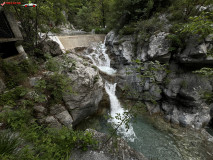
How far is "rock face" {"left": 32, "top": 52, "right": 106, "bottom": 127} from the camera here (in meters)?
4.38

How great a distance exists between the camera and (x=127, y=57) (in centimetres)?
973

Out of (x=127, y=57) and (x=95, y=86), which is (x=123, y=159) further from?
(x=127, y=57)

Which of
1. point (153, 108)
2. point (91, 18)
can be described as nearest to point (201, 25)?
point (153, 108)

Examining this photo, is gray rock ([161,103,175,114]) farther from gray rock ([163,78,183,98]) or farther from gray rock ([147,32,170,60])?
gray rock ([147,32,170,60])

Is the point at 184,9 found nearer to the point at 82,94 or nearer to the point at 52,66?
the point at 82,94

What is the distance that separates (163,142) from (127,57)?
306 inches

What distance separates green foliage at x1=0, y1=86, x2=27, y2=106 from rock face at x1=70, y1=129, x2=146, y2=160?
334 centimetres

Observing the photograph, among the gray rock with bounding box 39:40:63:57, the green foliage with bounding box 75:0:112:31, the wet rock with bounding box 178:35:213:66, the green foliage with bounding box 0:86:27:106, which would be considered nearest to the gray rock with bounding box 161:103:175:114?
the wet rock with bounding box 178:35:213:66

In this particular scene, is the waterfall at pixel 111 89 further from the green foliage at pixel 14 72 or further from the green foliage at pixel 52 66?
the green foliage at pixel 14 72

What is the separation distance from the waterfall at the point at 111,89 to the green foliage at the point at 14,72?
5491mm

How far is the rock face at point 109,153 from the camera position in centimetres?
239

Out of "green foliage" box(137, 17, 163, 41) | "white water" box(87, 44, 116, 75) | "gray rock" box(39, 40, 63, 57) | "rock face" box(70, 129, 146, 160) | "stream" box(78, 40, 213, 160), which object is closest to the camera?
"rock face" box(70, 129, 146, 160)

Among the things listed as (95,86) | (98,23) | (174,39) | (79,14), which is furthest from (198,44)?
(79,14)

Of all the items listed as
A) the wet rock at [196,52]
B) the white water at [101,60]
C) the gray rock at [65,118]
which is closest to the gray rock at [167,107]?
the wet rock at [196,52]
